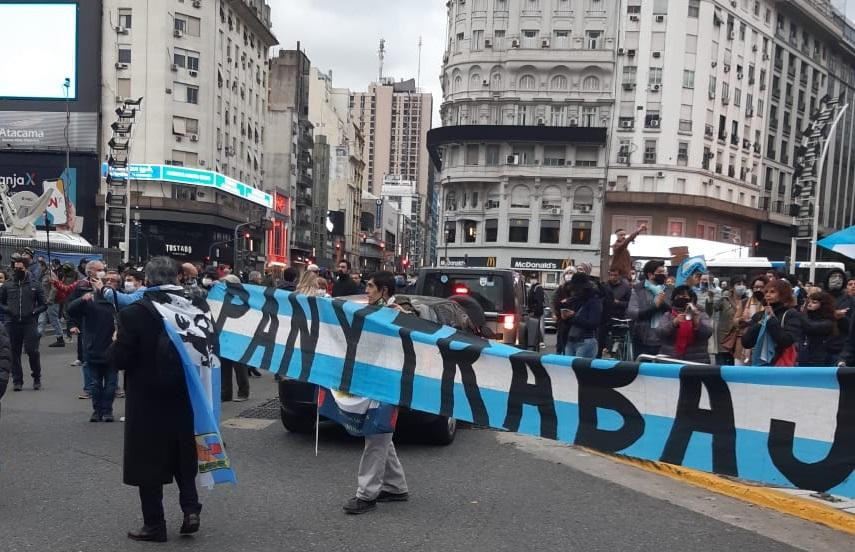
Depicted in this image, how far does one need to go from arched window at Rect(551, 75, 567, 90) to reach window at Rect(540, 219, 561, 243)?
11713 mm

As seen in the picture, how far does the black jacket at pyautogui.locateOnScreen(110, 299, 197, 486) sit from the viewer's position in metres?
4.74

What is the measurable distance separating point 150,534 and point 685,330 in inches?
237

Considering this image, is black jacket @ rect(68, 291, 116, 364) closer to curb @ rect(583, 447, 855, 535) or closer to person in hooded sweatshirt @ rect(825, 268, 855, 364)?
curb @ rect(583, 447, 855, 535)

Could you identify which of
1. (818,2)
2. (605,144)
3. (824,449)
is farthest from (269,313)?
(818,2)

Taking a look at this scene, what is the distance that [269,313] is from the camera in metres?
7.11

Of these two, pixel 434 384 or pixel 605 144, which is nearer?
pixel 434 384

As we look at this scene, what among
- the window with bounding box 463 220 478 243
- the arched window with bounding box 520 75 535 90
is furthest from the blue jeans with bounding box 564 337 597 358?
the arched window with bounding box 520 75 535 90

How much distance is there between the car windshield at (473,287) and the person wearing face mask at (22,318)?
19.4 feet

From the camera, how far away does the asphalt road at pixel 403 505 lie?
4965 mm

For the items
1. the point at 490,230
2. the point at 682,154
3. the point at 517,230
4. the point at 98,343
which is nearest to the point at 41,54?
the point at 490,230

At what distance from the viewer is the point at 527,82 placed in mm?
66062

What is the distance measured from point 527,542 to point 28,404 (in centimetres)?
739

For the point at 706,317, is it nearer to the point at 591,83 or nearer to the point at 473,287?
the point at 473,287

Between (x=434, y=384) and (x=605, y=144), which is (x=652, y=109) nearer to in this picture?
(x=605, y=144)
